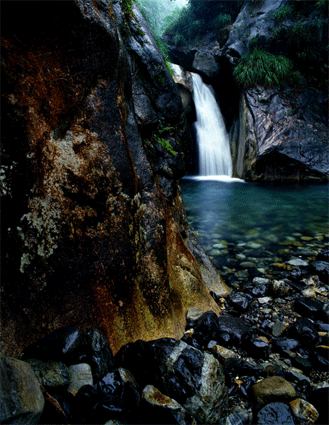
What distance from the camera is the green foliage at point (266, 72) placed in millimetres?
12328

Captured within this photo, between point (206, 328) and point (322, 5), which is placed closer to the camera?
point (206, 328)

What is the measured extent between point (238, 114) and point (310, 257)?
12011mm

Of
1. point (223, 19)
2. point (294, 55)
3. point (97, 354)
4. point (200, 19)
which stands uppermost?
point (200, 19)

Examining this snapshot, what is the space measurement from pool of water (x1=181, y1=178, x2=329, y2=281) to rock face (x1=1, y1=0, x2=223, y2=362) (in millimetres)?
2184

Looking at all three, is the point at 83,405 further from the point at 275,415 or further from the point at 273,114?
the point at 273,114

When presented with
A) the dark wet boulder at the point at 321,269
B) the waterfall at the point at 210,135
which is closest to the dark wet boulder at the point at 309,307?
the dark wet boulder at the point at 321,269

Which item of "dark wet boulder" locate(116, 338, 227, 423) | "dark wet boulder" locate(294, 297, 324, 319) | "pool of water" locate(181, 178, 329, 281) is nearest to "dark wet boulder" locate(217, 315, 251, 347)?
"dark wet boulder" locate(116, 338, 227, 423)

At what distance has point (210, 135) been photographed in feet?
49.4

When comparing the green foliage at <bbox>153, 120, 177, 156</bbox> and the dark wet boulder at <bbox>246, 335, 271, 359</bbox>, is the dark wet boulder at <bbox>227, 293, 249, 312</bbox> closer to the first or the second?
the dark wet boulder at <bbox>246, 335, 271, 359</bbox>

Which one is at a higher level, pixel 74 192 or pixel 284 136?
pixel 284 136

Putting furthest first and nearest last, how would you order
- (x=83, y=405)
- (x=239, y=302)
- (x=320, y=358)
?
(x=239, y=302) < (x=320, y=358) < (x=83, y=405)

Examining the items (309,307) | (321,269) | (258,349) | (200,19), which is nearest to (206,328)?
(258,349)

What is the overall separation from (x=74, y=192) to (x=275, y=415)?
65.1 inches

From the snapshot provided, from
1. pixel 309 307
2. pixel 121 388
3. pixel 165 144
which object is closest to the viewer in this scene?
pixel 121 388
